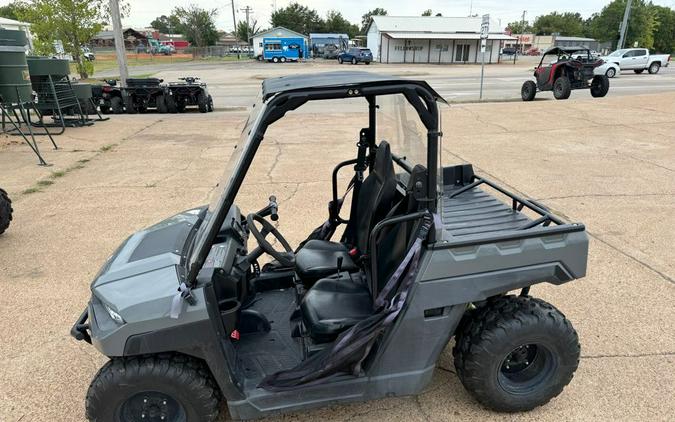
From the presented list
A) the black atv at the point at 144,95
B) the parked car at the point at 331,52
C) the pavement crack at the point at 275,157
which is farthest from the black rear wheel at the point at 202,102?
the parked car at the point at 331,52

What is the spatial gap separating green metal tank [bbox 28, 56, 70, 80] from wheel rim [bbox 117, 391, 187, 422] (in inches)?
430

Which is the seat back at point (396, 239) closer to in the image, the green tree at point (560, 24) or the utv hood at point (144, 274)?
the utv hood at point (144, 274)

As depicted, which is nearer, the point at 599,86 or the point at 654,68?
the point at 599,86

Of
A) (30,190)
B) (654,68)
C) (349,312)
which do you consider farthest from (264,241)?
(654,68)

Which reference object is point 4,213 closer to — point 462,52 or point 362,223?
point 362,223

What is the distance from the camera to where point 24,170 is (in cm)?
761

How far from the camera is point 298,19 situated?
3187 inches

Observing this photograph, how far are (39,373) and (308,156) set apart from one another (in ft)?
19.6

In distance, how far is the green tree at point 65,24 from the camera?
22.4m

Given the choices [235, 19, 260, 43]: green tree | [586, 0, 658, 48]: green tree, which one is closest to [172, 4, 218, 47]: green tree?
[235, 19, 260, 43]: green tree

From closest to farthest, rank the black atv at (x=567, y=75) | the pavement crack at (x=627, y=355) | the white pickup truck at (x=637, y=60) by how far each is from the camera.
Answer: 1. the pavement crack at (x=627, y=355)
2. the black atv at (x=567, y=75)
3. the white pickup truck at (x=637, y=60)

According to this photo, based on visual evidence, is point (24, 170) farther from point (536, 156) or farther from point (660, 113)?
point (660, 113)

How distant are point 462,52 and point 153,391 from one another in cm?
5392

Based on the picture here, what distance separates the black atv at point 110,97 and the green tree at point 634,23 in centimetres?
5323
